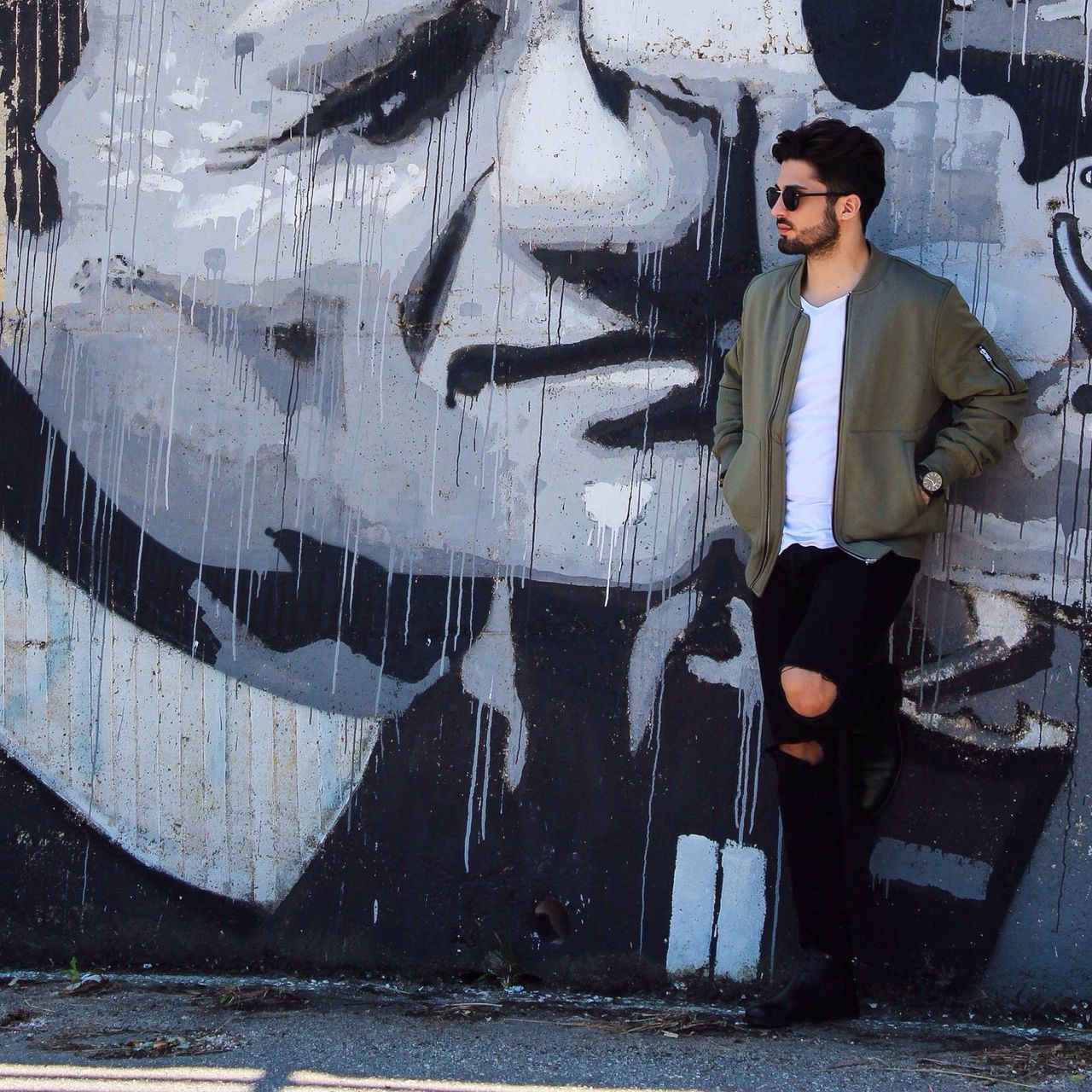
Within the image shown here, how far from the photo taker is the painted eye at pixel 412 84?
3.38 meters

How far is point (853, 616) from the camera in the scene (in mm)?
2779

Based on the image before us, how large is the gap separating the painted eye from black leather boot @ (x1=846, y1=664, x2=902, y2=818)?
1.83 metres

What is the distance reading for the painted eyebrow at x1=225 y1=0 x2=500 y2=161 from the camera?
133 inches

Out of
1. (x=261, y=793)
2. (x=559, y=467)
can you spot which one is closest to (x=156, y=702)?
(x=261, y=793)

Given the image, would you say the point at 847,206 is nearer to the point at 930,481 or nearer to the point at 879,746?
the point at 930,481

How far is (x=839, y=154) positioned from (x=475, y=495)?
48.4 inches

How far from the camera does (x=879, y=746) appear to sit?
308cm

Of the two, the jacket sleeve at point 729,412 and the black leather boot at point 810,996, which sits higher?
the jacket sleeve at point 729,412

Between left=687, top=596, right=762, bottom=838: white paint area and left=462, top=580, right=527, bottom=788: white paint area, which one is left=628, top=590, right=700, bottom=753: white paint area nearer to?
left=687, top=596, right=762, bottom=838: white paint area

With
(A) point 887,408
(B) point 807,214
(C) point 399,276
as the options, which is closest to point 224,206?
(C) point 399,276

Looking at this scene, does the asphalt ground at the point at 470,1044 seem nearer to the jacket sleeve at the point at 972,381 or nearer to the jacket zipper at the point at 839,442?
the jacket zipper at the point at 839,442

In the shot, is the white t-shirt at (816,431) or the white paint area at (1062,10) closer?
the white t-shirt at (816,431)

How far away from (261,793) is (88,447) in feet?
3.49

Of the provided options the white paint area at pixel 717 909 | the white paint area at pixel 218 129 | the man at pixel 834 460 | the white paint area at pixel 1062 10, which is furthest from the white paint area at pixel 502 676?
the white paint area at pixel 1062 10
